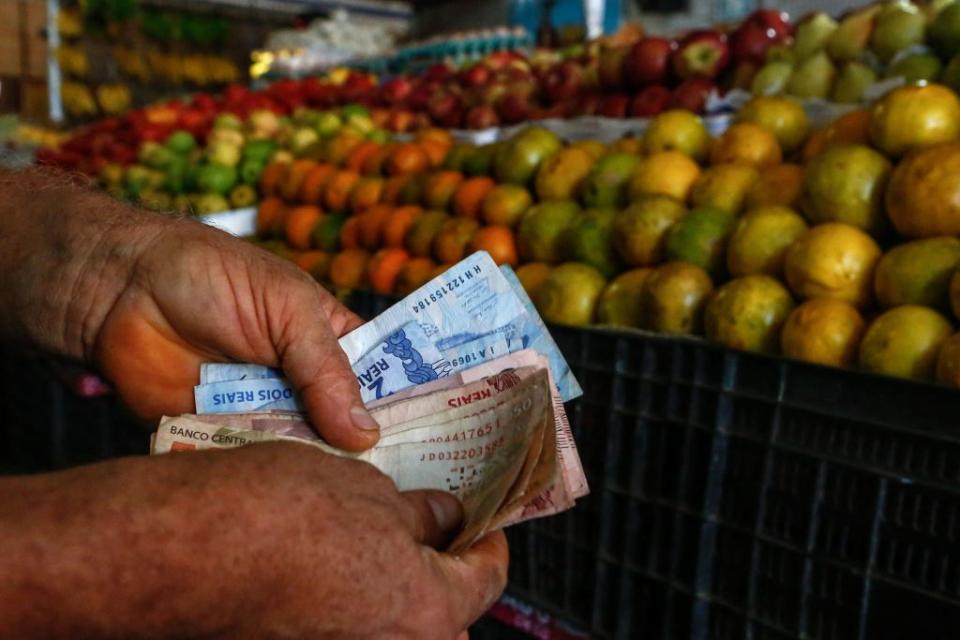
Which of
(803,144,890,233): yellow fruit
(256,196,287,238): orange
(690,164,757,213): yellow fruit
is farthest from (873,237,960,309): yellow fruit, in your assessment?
(256,196,287,238): orange

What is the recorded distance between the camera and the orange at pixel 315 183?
10.8 feet

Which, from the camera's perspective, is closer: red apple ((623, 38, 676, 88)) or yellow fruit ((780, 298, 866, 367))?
yellow fruit ((780, 298, 866, 367))

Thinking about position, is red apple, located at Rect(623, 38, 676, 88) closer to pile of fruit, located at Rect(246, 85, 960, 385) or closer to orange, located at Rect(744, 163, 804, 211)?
pile of fruit, located at Rect(246, 85, 960, 385)

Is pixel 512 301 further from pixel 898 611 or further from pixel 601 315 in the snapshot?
pixel 601 315

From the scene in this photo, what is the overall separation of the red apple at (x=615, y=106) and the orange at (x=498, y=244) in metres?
0.84

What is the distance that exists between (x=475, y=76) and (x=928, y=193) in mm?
2859

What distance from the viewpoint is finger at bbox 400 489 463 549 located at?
801mm

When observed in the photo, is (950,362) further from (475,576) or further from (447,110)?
(447,110)

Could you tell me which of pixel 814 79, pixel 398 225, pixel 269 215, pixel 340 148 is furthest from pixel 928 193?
pixel 269 215

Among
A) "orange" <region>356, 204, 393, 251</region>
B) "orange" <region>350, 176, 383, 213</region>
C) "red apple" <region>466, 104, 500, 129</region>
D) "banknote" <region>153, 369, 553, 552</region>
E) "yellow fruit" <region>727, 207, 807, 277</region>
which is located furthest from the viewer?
"red apple" <region>466, 104, 500, 129</region>

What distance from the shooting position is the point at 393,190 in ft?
9.86

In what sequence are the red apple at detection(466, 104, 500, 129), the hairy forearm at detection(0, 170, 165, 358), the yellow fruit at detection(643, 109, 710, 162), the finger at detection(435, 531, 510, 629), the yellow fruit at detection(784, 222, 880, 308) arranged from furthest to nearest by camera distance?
the red apple at detection(466, 104, 500, 129)
the yellow fruit at detection(643, 109, 710, 162)
the yellow fruit at detection(784, 222, 880, 308)
the hairy forearm at detection(0, 170, 165, 358)
the finger at detection(435, 531, 510, 629)

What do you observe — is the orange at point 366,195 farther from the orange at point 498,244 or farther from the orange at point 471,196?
the orange at point 498,244

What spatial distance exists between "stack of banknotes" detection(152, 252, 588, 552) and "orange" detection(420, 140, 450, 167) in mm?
2028
